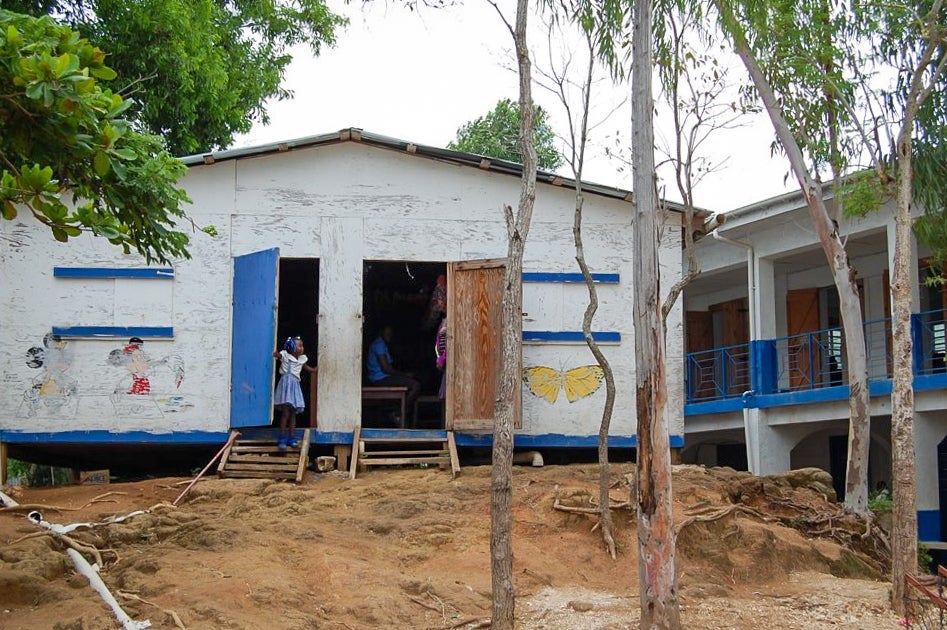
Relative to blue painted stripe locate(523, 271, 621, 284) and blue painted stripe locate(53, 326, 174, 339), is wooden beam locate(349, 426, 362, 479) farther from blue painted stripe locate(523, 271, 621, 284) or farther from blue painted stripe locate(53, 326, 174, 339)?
blue painted stripe locate(523, 271, 621, 284)

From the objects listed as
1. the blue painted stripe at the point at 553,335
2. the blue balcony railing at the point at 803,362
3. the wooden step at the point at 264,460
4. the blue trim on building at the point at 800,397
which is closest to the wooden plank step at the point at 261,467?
the wooden step at the point at 264,460

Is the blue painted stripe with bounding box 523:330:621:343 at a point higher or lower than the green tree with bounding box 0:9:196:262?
lower

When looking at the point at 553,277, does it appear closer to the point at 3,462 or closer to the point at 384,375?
the point at 384,375

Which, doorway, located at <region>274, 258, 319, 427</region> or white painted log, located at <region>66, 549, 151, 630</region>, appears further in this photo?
doorway, located at <region>274, 258, 319, 427</region>

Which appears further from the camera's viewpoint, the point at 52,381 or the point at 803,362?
the point at 803,362

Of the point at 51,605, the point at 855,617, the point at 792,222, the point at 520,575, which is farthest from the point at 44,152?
the point at 792,222

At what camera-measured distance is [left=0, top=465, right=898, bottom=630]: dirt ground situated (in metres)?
8.57

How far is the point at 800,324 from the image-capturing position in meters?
18.5

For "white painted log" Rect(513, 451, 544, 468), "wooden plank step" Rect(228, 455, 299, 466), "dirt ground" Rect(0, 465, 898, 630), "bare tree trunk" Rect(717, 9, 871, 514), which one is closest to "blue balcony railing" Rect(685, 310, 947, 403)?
"bare tree trunk" Rect(717, 9, 871, 514)

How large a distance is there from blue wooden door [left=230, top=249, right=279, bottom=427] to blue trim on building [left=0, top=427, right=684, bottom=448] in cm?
47

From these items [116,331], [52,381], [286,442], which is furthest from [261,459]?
[52,381]

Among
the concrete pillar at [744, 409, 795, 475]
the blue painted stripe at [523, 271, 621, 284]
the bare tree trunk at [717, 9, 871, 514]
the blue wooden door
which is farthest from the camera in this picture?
the concrete pillar at [744, 409, 795, 475]

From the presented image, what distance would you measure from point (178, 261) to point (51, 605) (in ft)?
19.4

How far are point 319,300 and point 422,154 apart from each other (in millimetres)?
2316
